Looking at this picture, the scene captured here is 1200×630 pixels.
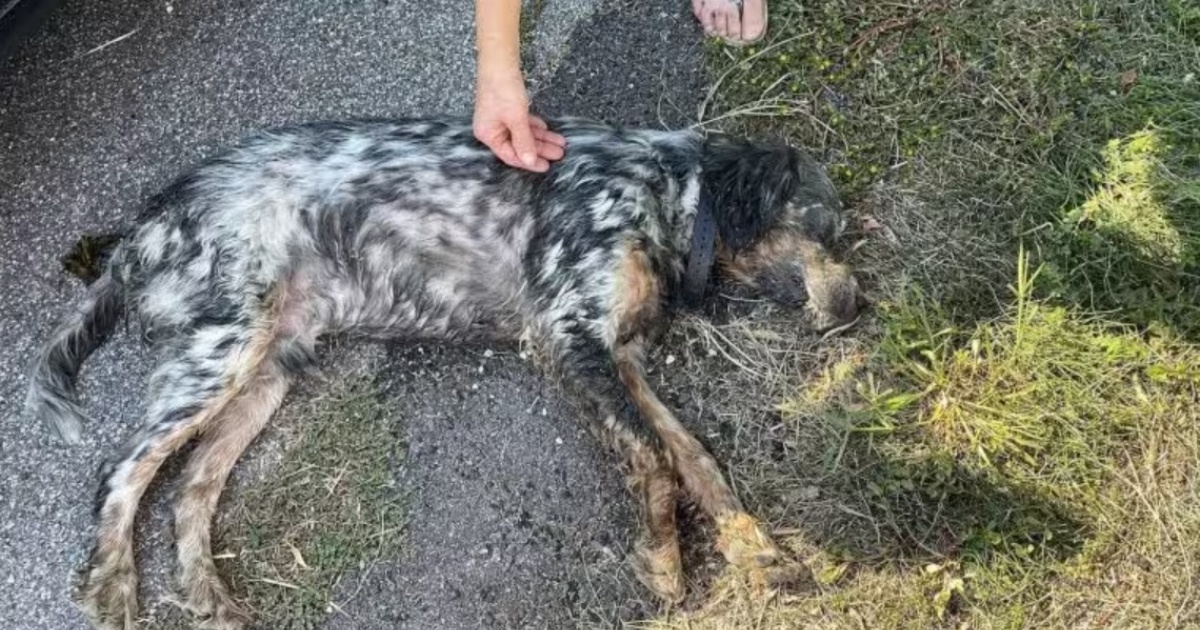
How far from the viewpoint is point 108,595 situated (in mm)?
3732

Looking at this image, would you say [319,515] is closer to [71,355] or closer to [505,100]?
[71,355]

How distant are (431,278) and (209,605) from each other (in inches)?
57.3

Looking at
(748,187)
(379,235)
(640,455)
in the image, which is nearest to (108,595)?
(379,235)

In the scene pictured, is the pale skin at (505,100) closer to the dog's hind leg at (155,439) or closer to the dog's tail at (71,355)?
the dog's hind leg at (155,439)

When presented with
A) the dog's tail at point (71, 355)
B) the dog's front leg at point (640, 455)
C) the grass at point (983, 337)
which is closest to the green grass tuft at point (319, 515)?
the dog's tail at point (71, 355)

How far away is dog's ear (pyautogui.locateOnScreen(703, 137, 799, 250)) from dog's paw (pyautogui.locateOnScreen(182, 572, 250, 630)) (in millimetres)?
2285

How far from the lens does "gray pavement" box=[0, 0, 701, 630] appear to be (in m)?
3.89

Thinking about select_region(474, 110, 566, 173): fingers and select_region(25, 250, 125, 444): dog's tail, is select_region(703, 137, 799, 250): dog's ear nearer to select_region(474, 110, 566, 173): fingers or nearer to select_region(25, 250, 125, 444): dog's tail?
select_region(474, 110, 566, 173): fingers

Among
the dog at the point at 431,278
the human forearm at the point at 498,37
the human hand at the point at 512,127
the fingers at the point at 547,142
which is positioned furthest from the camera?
the fingers at the point at 547,142

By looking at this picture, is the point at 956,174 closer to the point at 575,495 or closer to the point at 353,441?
the point at 575,495

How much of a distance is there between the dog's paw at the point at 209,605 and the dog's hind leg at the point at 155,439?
0.22m

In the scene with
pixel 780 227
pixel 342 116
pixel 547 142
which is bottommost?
pixel 780 227

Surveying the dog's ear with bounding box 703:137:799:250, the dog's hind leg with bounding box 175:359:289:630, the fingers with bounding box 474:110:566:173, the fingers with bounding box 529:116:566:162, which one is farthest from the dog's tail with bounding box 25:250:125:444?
the dog's ear with bounding box 703:137:799:250

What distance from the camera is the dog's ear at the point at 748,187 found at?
3.78m
